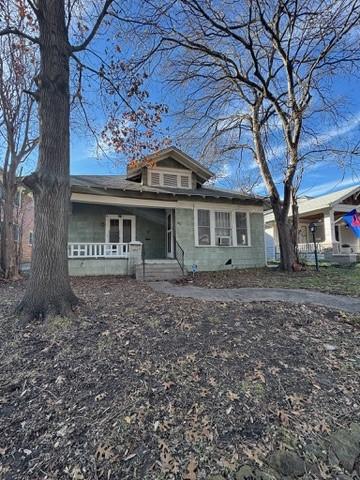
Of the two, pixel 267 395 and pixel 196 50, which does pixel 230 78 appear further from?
pixel 267 395

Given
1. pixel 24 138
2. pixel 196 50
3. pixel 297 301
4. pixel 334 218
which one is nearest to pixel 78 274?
pixel 24 138

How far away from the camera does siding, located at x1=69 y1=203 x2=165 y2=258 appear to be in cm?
1208

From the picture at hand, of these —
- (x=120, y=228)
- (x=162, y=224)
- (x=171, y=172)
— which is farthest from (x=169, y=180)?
(x=120, y=228)

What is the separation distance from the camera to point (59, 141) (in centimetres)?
457

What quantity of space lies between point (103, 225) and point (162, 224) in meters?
2.89

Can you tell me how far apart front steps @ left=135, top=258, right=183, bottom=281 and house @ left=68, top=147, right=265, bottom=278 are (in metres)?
0.04

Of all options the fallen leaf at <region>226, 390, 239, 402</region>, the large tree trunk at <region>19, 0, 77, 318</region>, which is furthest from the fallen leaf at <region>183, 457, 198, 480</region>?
the large tree trunk at <region>19, 0, 77, 318</region>

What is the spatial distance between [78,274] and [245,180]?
40.7ft

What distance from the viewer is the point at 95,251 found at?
10.6m

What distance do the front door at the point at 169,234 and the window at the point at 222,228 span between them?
1.15 m

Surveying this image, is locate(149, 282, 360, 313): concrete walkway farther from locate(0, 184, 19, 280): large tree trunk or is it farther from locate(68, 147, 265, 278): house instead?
locate(0, 184, 19, 280): large tree trunk

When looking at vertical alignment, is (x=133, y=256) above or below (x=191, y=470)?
above

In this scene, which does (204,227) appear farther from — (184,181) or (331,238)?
(331,238)

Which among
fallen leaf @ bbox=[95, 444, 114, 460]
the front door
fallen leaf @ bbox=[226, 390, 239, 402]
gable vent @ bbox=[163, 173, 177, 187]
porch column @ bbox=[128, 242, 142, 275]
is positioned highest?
gable vent @ bbox=[163, 173, 177, 187]
